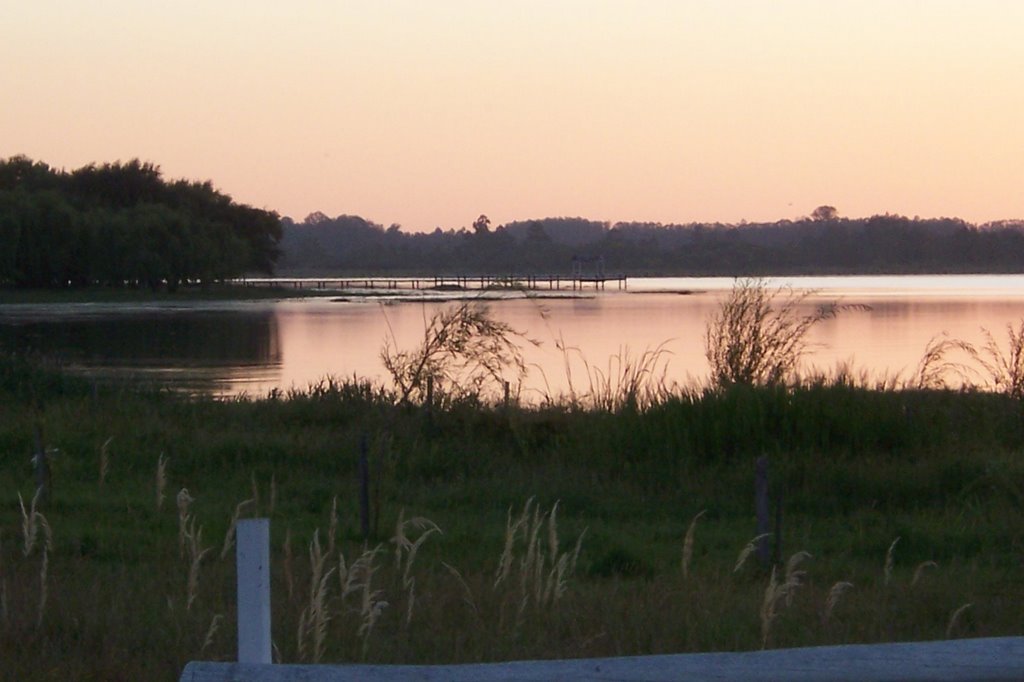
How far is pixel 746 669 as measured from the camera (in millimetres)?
2830

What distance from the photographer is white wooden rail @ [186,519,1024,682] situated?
9.22 feet

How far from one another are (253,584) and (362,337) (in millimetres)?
47643

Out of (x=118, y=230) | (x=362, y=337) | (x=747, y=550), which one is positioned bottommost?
(x=362, y=337)

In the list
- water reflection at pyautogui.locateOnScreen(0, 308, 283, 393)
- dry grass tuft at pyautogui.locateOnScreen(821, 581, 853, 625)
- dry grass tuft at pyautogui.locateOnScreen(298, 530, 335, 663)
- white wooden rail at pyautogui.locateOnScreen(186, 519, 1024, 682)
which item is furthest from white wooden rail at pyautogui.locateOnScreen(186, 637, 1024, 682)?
water reflection at pyautogui.locateOnScreen(0, 308, 283, 393)

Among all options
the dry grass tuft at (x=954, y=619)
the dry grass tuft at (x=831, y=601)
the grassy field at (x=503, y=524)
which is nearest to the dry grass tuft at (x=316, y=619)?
the grassy field at (x=503, y=524)

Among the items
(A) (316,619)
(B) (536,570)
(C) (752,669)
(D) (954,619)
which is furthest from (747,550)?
(C) (752,669)

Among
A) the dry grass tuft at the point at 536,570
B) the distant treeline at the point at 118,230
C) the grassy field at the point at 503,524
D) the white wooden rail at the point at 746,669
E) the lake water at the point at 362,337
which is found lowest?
the lake water at the point at 362,337

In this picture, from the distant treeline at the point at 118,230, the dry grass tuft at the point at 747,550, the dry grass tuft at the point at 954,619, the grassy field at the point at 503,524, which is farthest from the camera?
the distant treeline at the point at 118,230

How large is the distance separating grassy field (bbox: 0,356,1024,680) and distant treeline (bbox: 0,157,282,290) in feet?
225

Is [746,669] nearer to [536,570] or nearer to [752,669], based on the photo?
[752,669]

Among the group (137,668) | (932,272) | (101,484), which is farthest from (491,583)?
(932,272)

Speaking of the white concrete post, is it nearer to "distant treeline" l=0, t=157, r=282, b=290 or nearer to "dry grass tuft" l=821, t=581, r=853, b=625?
"dry grass tuft" l=821, t=581, r=853, b=625

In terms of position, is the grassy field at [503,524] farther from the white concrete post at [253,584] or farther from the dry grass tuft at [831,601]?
the white concrete post at [253,584]

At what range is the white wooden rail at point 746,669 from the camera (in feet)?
9.22
